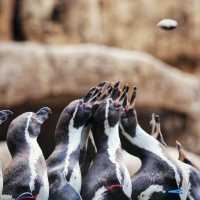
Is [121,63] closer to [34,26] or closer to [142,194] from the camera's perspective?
[34,26]

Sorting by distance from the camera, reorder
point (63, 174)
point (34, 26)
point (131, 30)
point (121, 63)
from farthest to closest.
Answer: point (131, 30) < point (34, 26) < point (121, 63) < point (63, 174)

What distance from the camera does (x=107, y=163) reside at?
1187 mm

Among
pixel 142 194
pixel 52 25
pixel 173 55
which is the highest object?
pixel 142 194

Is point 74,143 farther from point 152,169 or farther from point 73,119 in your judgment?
point 152,169

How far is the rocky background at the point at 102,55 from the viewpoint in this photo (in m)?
4.16

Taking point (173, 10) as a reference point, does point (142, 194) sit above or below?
above

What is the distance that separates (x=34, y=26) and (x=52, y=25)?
0.14 metres

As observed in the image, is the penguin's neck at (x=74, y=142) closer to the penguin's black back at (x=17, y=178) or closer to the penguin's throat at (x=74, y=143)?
the penguin's throat at (x=74, y=143)

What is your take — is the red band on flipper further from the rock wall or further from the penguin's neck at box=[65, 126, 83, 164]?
the rock wall

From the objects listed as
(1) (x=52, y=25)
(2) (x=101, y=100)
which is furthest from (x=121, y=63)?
(2) (x=101, y=100)

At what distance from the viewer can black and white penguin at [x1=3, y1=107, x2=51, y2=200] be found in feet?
3.58

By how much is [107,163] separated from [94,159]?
0.04m

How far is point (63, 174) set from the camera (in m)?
1.15

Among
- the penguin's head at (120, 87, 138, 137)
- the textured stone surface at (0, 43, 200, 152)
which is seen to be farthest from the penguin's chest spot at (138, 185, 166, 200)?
the textured stone surface at (0, 43, 200, 152)
